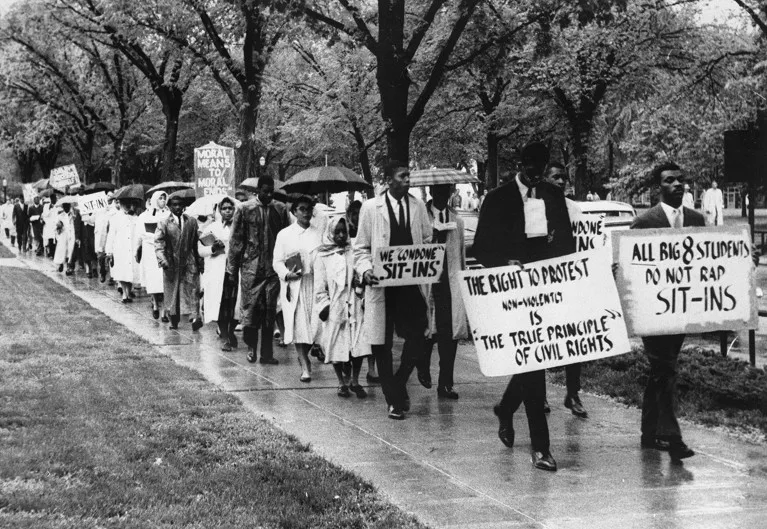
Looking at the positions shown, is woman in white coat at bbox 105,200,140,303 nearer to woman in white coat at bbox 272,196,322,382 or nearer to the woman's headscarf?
woman in white coat at bbox 272,196,322,382

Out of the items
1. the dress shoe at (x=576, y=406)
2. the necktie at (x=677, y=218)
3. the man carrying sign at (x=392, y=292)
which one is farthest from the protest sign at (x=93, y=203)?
the necktie at (x=677, y=218)

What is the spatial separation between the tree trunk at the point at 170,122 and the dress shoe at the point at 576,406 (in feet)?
75.5

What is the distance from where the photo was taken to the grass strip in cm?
898

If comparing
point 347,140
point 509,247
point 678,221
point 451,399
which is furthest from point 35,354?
→ point 347,140

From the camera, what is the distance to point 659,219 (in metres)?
7.92

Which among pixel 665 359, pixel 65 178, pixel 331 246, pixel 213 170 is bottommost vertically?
pixel 665 359

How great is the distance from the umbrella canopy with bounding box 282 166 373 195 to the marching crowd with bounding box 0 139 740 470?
1.97m

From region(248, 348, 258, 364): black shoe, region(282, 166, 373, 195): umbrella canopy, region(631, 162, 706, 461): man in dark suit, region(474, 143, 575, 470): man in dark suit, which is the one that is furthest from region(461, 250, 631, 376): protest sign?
region(282, 166, 373, 195): umbrella canopy

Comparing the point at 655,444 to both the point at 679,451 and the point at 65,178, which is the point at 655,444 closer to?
the point at 679,451

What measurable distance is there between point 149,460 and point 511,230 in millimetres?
2784

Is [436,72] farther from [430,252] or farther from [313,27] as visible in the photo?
[430,252]

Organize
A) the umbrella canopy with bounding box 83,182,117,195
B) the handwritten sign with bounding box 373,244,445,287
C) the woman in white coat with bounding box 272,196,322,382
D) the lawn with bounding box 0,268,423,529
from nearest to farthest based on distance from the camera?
the lawn with bounding box 0,268,423,529 → the handwritten sign with bounding box 373,244,445,287 → the woman in white coat with bounding box 272,196,322,382 → the umbrella canopy with bounding box 83,182,117,195

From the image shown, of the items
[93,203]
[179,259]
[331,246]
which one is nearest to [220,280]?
[179,259]

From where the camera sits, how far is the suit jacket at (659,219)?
792 centimetres
